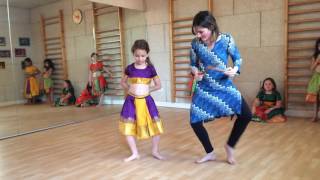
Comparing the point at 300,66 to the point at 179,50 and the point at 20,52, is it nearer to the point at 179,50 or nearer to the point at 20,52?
the point at 179,50

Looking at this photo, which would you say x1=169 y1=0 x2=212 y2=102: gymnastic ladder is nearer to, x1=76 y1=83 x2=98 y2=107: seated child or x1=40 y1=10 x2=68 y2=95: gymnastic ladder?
x1=76 y1=83 x2=98 y2=107: seated child

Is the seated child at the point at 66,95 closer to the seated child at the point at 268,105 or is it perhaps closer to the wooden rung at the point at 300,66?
the seated child at the point at 268,105

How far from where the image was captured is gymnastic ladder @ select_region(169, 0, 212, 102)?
5.93 metres

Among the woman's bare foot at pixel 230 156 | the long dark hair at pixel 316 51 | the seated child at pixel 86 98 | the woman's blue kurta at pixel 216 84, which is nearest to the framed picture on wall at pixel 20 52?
the seated child at pixel 86 98

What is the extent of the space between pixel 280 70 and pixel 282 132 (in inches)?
56.1

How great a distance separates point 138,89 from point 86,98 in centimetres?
382

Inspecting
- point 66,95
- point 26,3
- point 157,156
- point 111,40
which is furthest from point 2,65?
point 157,156

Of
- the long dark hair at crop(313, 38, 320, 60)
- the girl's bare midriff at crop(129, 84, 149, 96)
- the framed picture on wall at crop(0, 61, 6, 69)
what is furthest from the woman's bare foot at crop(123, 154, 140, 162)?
the long dark hair at crop(313, 38, 320, 60)

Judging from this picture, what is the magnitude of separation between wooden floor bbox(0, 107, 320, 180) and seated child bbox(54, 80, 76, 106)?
1.49 m

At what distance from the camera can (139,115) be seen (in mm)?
2928

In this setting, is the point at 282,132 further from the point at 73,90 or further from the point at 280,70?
the point at 73,90

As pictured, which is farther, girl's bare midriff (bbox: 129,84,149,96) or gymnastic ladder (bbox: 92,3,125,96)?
gymnastic ladder (bbox: 92,3,125,96)

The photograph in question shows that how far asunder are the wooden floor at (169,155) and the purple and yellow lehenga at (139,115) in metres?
0.29

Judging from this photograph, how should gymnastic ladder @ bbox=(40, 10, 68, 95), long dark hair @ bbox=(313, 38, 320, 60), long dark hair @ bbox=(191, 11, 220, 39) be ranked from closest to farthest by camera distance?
long dark hair @ bbox=(191, 11, 220, 39)
long dark hair @ bbox=(313, 38, 320, 60)
gymnastic ladder @ bbox=(40, 10, 68, 95)
